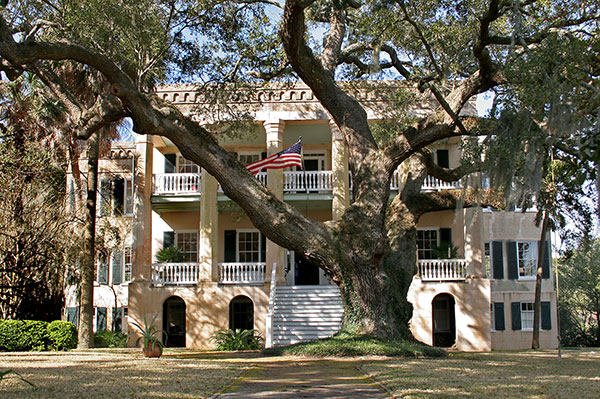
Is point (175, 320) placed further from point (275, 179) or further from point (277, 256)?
point (275, 179)

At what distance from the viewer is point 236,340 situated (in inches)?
872

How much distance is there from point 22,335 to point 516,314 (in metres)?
Answer: 17.9

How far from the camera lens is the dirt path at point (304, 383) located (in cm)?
854

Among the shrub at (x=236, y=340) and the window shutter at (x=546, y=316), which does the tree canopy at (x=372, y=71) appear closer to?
the shrub at (x=236, y=340)

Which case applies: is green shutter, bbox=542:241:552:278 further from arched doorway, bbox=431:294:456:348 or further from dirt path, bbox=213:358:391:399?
dirt path, bbox=213:358:391:399

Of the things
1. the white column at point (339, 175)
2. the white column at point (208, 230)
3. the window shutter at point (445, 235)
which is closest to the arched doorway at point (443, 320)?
the window shutter at point (445, 235)

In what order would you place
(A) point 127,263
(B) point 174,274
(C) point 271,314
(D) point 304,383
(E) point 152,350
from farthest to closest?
(A) point 127,263 → (B) point 174,274 → (C) point 271,314 → (E) point 152,350 → (D) point 304,383

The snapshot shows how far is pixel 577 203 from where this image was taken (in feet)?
66.7

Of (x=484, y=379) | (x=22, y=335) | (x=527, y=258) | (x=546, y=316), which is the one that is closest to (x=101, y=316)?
(x=22, y=335)

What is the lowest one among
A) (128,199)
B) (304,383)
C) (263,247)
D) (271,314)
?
(304,383)

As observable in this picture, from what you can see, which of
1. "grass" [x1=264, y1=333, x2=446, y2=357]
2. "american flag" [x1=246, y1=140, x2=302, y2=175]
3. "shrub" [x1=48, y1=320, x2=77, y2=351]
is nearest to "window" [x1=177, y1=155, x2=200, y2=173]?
"american flag" [x1=246, y1=140, x2=302, y2=175]

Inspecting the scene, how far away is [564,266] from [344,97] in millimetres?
35584

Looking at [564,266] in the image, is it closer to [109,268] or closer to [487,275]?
[487,275]

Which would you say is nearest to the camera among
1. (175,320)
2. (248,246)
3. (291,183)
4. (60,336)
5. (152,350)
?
(152,350)
